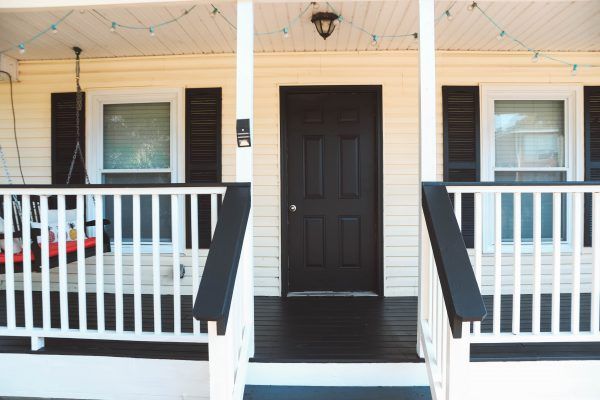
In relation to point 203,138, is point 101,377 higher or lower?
lower

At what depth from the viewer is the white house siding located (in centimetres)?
381

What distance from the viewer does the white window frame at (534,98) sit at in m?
3.79

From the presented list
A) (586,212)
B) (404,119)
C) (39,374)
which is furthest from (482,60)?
(39,374)

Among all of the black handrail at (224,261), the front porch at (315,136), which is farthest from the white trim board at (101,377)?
the black handrail at (224,261)

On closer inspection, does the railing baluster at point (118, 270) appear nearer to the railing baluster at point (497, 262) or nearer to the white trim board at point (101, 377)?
the white trim board at point (101, 377)

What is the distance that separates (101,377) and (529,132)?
4155 mm

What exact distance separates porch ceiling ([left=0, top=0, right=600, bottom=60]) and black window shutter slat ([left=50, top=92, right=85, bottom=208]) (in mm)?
449

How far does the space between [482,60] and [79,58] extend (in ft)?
13.0

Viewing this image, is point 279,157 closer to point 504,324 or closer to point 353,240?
point 353,240

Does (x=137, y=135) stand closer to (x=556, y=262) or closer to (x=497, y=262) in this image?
(x=497, y=262)

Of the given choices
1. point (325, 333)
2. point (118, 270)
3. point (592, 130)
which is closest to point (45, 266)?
point (118, 270)

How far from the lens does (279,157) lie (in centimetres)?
382

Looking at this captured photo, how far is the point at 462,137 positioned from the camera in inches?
149

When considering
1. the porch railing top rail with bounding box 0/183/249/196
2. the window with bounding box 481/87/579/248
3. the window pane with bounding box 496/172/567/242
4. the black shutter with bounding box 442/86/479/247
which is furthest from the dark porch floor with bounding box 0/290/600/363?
the black shutter with bounding box 442/86/479/247
